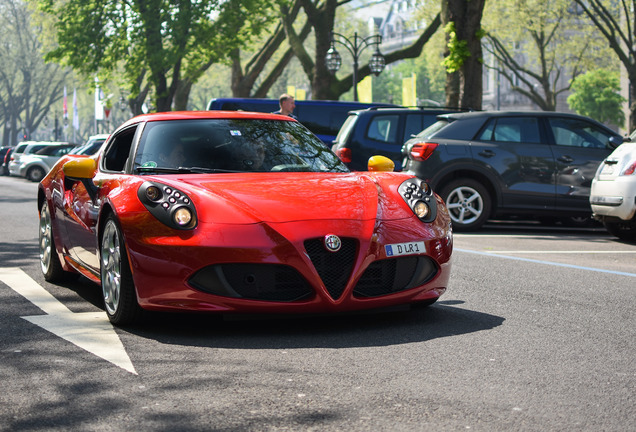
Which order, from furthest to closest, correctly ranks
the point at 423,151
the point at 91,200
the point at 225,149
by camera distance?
the point at 423,151
the point at 91,200
the point at 225,149

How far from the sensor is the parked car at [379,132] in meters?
16.0

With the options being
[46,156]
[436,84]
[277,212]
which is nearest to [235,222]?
[277,212]

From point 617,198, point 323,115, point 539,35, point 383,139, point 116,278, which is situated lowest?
point 116,278

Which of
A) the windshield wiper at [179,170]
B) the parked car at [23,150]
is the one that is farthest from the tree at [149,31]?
the windshield wiper at [179,170]

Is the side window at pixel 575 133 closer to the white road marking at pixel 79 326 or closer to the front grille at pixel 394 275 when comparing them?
the white road marking at pixel 79 326

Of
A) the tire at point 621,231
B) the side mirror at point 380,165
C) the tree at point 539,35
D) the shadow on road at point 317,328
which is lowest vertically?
the shadow on road at point 317,328

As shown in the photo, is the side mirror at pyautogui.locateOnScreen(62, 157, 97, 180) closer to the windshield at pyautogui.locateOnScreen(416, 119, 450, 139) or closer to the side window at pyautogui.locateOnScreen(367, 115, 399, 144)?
the windshield at pyautogui.locateOnScreen(416, 119, 450, 139)

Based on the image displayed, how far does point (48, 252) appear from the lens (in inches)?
324

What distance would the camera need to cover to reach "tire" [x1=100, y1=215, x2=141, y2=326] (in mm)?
5891

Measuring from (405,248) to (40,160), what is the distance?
37.6 m

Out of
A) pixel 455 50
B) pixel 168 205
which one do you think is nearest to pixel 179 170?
pixel 168 205

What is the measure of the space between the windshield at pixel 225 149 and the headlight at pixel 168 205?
0.60 meters

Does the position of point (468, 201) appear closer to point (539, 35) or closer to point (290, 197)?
point (290, 197)

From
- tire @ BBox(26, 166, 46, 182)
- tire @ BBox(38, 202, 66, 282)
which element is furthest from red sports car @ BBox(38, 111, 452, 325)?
tire @ BBox(26, 166, 46, 182)
